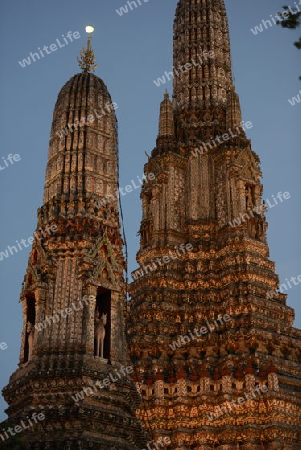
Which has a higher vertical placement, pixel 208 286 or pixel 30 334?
pixel 208 286

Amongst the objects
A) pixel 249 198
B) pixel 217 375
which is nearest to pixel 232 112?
pixel 249 198

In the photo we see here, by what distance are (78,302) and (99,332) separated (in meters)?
1.01

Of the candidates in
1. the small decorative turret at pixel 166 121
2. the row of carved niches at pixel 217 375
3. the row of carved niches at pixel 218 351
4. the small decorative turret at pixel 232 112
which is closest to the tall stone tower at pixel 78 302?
the row of carved niches at pixel 217 375

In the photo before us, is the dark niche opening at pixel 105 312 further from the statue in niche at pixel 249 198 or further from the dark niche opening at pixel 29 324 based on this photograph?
the statue in niche at pixel 249 198

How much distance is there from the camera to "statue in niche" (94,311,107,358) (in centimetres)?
1922

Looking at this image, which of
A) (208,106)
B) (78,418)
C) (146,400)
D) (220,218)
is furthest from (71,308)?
(208,106)

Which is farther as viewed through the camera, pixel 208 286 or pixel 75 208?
pixel 208 286

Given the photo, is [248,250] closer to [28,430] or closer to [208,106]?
[208,106]

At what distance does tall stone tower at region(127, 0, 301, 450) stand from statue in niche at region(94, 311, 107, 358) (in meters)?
10.8

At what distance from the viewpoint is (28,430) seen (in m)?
17.3

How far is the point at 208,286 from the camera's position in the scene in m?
35.2

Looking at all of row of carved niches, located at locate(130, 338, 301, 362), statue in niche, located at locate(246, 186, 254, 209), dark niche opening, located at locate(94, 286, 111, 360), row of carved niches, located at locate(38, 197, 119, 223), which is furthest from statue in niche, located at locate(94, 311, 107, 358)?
statue in niche, located at locate(246, 186, 254, 209)

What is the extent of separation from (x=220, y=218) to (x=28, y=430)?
22.1 metres

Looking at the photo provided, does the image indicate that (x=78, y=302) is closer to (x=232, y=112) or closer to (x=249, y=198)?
(x=249, y=198)
